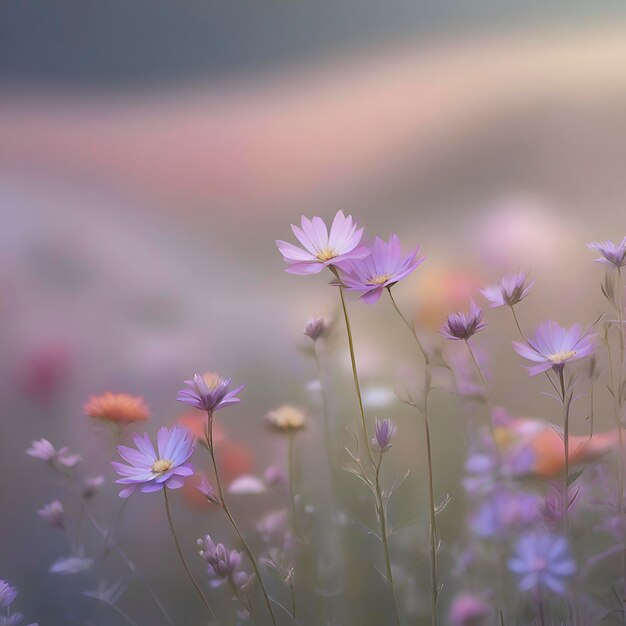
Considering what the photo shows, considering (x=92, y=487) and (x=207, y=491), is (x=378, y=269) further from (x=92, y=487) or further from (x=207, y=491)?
(x=92, y=487)

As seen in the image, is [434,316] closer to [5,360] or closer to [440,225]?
[440,225]

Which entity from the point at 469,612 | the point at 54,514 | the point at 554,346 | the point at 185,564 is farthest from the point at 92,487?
the point at 554,346

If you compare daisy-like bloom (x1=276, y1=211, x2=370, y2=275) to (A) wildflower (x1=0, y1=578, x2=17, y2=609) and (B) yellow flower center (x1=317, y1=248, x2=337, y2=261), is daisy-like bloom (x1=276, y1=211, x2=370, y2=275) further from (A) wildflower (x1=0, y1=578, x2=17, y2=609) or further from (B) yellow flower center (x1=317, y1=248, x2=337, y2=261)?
(A) wildflower (x1=0, y1=578, x2=17, y2=609)

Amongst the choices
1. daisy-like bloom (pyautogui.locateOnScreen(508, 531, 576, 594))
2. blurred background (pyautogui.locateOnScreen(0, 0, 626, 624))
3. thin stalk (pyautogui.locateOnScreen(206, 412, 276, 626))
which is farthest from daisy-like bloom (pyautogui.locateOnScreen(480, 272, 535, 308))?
thin stalk (pyautogui.locateOnScreen(206, 412, 276, 626))

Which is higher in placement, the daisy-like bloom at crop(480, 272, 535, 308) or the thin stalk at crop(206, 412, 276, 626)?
the daisy-like bloom at crop(480, 272, 535, 308)

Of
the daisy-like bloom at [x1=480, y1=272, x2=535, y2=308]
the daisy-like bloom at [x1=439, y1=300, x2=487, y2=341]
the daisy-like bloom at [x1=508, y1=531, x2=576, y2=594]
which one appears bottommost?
the daisy-like bloom at [x1=508, y1=531, x2=576, y2=594]
